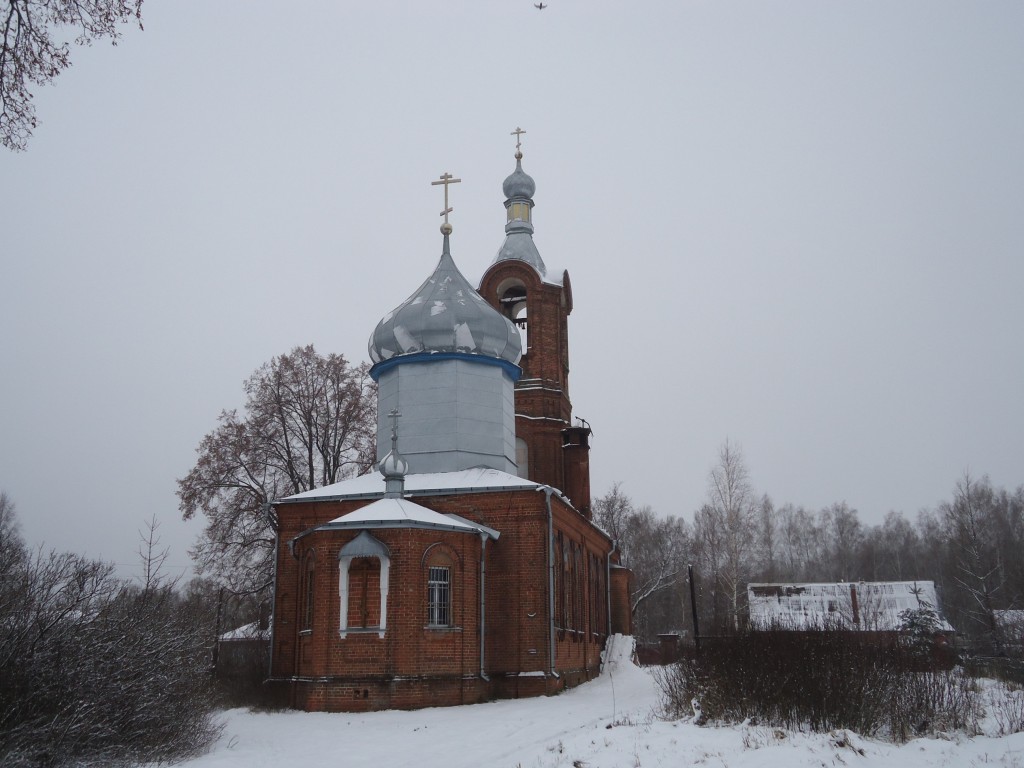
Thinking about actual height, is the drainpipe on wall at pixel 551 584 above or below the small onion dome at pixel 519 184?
below

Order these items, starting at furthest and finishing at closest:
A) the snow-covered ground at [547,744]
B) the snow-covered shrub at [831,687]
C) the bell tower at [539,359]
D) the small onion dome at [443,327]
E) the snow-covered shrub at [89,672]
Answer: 1. the bell tower at [539,359]
2. the small onion dome at [443,327]
3. the snow-covered shrub at [831,687]
4. the snow-covered ground at [547,744]
5. the snow-covered shrub at [89,672]

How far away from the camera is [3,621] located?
826cm

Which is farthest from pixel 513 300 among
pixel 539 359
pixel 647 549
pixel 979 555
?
pixel 647 549

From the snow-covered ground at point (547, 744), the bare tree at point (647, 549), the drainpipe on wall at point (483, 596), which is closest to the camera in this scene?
the snow-covered ground at point (547, 744)

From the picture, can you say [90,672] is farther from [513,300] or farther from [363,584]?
[513,300]

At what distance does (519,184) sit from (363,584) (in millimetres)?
16831

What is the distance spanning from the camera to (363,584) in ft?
52.0

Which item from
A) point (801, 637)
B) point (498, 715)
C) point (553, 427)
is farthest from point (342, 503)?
Result: point (801, 637)

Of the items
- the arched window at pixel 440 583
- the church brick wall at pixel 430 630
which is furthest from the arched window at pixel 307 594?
the arched window at pixel 440 583

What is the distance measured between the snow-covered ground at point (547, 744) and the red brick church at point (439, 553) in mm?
1125

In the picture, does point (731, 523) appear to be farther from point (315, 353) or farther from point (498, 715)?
point (498, 715)

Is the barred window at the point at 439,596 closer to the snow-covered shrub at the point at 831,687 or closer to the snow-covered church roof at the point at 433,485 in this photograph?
the snow-covered church roof at the point at 433,485

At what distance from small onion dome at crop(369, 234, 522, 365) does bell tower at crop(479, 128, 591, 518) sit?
4.27 meters

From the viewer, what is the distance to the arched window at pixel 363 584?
51.4 ft
